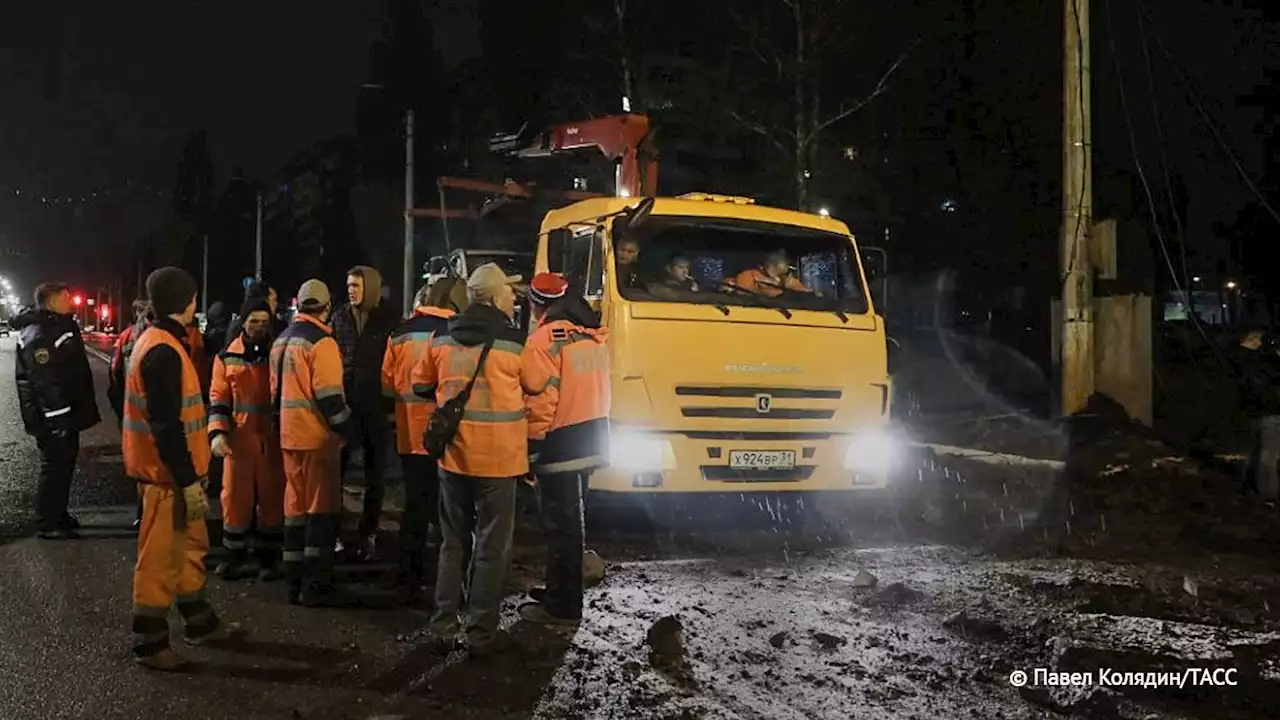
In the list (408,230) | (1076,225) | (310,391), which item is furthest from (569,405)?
(408,230)

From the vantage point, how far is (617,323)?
739 centimetres

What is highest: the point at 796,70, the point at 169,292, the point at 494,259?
the point at 796,70

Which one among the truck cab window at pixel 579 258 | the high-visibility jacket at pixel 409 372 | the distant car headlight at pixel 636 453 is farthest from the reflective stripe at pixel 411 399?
the truck cab window at pixel 579 258

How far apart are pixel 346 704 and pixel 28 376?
478 cm

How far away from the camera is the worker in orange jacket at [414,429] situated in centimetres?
584

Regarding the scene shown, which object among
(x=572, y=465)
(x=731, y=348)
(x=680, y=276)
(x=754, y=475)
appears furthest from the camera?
(x=680, y=276)

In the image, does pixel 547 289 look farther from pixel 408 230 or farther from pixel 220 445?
pixel 408 230

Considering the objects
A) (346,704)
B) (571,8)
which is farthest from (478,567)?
(571,8)

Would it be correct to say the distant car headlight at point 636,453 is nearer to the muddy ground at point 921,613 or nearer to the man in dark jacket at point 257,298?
the muddy ground at point 921,613

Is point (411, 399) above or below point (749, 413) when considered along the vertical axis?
above

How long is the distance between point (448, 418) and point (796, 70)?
695 inches

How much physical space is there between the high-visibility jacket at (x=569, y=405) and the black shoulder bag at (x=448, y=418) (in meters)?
0.52

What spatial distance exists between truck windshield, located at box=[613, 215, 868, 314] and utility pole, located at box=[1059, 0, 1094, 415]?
3.24 meters

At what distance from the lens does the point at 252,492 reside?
6500 millimetres
